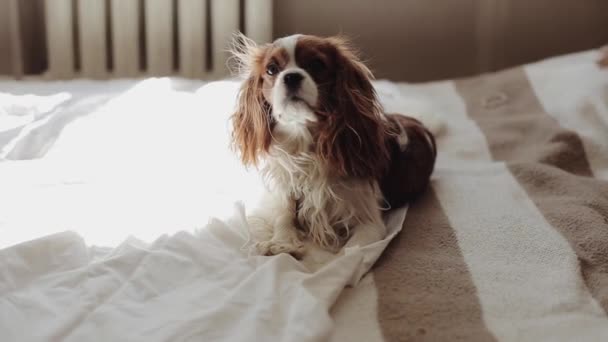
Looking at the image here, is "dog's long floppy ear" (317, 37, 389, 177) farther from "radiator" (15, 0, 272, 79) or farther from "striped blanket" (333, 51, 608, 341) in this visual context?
"radiator" (15, 0, 272, 79)

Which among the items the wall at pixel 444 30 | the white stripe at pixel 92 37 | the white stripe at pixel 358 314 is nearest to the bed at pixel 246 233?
the white stripe at pixel 358 314

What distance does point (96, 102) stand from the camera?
82.6 inches

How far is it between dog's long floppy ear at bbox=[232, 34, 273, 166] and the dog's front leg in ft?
0.31

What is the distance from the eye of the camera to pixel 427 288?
1302 millimetres

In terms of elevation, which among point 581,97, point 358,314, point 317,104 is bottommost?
point 358,314

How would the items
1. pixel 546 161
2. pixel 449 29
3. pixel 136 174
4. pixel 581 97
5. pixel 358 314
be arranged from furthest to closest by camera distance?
pixel 449 29 → pixel 581 97 → pixel 546 161 → pixel 136 174 → pixel 358 314

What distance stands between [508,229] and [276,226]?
46cm

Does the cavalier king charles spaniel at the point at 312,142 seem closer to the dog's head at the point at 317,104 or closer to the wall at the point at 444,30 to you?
the dog's head at the point at 317,104

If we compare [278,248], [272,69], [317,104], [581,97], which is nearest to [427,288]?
[278,248]

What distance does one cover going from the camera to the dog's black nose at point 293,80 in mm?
1369

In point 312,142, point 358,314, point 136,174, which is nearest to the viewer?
point 358,314

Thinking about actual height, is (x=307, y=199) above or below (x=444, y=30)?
below

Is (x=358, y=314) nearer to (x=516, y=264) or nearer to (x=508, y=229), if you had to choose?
(x=516, y=264)

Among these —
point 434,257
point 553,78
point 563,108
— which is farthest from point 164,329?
point 553,78
